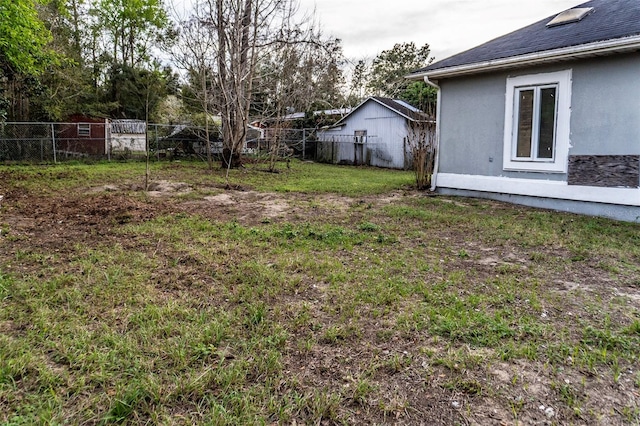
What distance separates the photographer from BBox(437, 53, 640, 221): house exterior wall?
582 centimetres

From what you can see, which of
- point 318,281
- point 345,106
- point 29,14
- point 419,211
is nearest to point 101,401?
point 318,281

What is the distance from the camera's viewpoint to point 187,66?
41.9ft

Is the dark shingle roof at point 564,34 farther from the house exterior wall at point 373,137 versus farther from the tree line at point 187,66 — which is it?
the house exterior wall at point 373,137

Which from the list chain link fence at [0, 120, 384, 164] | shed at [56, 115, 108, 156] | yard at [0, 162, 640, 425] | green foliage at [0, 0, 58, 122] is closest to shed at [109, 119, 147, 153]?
chain link fence at [0, 120, 384, 164]

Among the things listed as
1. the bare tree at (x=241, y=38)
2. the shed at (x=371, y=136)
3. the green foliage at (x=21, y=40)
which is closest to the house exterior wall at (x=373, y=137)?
the shed at (x=371, y=136)

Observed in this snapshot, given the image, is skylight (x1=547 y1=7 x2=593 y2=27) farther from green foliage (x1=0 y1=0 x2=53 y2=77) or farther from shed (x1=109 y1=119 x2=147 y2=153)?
shed (x1=109 y1=119 x2=147 y2=153)

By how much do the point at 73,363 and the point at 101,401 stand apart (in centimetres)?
41

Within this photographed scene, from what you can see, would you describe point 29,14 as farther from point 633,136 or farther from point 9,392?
point 633,136

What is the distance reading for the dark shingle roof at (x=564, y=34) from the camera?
5.90 meters

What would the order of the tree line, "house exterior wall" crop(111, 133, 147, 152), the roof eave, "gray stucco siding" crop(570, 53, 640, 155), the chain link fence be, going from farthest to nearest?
"house exterior wall" crop(111, 133, 147, 152)
the chain link fence
the tree line
"gray stucco siding" crop(570, 53, 640, 155)
the roof eave

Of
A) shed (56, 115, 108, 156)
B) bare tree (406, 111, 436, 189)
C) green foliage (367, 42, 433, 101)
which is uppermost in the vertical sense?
green foliage (367, 42, 433, 101)

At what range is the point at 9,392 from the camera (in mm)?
1828

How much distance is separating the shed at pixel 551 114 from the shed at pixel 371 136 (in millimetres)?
7898

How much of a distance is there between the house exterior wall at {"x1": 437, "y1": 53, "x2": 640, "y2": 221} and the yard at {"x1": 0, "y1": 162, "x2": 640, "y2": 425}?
1.21m
